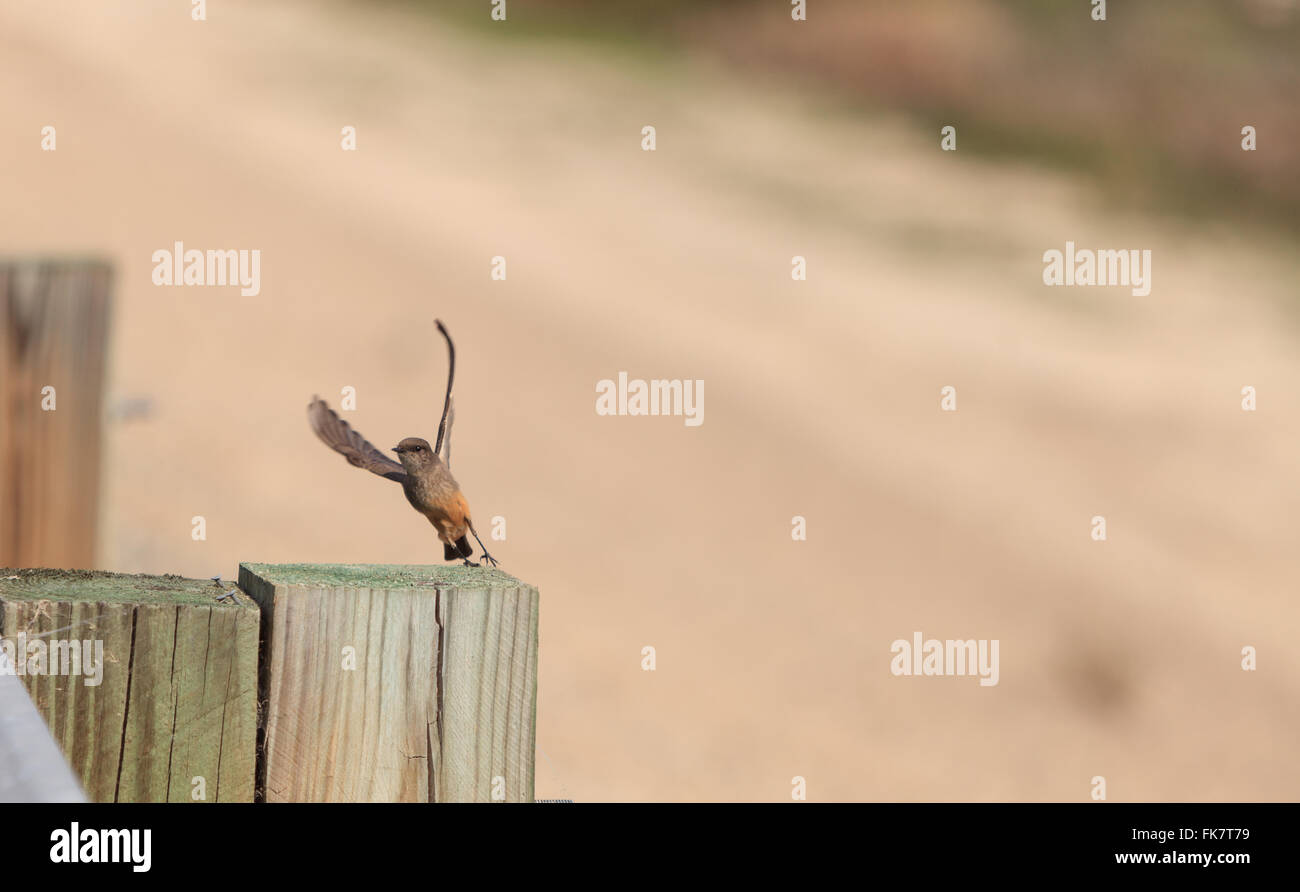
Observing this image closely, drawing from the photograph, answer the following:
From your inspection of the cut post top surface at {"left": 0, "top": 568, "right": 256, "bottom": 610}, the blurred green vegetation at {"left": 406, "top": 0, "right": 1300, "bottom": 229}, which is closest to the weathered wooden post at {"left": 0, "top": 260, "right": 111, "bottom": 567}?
the cut post top surface at {"left": 0, "top": 568, "right": 256, "bottom": 610}

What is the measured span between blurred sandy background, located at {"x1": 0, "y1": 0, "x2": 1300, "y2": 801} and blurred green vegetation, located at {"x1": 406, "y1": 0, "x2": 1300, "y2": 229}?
29cm

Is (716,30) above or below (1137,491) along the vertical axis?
above

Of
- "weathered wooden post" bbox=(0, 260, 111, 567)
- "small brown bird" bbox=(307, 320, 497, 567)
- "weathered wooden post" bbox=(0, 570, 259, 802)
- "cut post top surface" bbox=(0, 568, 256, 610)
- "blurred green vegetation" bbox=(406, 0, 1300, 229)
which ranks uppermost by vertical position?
"blurred green vegetation" bbox=(406, 0, 1300, 229)

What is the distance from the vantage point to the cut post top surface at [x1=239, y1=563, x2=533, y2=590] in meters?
1.45

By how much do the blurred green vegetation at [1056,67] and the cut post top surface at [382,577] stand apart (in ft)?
57.9

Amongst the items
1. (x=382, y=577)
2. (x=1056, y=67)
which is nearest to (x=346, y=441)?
(x=382, y=577)

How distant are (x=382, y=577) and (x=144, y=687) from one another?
0.91 feet

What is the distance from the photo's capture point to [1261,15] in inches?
888

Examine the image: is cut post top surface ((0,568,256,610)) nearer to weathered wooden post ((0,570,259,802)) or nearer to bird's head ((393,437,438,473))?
weathered wooden post ((0,570,259,802))

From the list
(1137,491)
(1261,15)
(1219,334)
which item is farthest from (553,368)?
(1261,15)

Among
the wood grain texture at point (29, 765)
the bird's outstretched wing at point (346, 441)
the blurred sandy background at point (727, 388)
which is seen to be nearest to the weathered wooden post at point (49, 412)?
the blurred sandy background at point (727, 388)

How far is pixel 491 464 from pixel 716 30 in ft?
47.7

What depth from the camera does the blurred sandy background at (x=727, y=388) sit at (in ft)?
23.1

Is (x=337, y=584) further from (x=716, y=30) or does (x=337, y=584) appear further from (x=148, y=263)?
(x=716, y=30)
